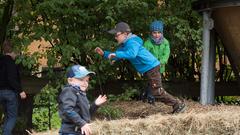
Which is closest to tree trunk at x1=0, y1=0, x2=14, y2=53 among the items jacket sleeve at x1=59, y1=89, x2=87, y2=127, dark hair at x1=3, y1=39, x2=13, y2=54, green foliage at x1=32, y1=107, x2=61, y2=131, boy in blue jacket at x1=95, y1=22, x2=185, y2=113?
dark hair at x1=3, y1=39, x2=13, y2=54

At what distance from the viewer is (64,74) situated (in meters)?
9.45

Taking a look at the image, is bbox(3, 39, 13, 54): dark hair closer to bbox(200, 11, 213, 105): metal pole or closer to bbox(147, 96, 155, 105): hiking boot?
bbox(147, 96, 155, 105): hiking boot

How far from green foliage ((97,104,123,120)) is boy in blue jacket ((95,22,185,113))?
2.21 ft

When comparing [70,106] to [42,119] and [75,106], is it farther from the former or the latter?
[42,119]

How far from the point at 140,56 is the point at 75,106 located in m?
2.36

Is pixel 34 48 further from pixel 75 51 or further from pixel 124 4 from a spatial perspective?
pixel 124 4

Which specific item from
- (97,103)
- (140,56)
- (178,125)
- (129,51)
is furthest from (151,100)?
(97,103)

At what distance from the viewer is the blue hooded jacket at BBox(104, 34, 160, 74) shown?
7797 millimetres

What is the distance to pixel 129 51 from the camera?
7812 mm

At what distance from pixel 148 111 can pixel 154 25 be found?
1.38m

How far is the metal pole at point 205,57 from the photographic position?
31.0 feet

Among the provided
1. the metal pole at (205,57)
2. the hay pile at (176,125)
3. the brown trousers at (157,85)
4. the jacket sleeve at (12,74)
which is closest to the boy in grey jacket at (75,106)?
the hay pile at (176,125)

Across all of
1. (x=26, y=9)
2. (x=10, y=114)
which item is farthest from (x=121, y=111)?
(x=26, y=9)

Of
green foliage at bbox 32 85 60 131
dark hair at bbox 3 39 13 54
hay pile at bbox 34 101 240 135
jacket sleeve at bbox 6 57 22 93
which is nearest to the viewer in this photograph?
hay pile at bbox 34 101 240 135
